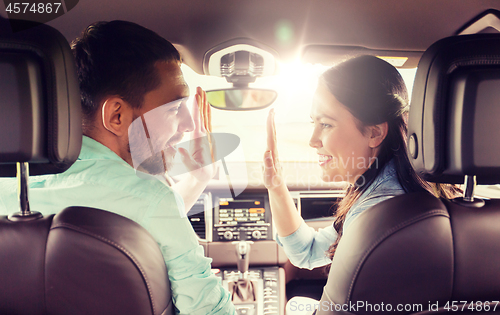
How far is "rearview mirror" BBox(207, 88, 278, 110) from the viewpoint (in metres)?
2.12

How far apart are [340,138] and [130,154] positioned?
2.85ft

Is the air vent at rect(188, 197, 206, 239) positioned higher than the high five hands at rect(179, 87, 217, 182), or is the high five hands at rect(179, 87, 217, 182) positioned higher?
the high five hands at rect(179, 87, 217, 182)

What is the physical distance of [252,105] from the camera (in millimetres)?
2271

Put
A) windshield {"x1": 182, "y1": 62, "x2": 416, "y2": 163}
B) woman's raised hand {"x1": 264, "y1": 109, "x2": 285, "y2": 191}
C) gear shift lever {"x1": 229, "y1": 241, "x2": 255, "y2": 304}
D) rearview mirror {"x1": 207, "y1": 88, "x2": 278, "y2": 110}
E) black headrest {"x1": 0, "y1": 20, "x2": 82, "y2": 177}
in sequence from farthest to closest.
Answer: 1. windshield {"x1": 182, "y1": 62, "x2": 416, "y2": 163}
2. gear shift lever {"x1": 229, "y1": 241, "x2": 255, "y2": 304}
3. rearview mirror {"x1": 207, "y1": 88, "x2": 278, "y2": 110}
4. woman's raised hand {"x1": 264, "y1": 109, "x2": 285, "y2": 191}
5. black headrest {"x1": 0, "y1": 20, "x2": 82, "y2": 177}

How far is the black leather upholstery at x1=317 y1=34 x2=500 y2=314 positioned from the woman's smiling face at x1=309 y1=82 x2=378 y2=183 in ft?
1.60

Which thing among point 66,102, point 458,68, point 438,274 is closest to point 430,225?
point 438,274

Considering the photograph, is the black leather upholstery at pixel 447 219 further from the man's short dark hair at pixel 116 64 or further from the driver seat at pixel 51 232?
the man's short dark hair at pixel 116 64

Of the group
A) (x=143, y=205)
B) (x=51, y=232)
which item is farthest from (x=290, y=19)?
(x=51, y=232)

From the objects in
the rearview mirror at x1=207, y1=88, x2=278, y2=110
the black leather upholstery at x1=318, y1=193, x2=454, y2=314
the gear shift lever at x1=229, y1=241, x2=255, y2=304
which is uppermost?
→ the rearview mirror at x1=207, y1=88, x2=278, y2=110

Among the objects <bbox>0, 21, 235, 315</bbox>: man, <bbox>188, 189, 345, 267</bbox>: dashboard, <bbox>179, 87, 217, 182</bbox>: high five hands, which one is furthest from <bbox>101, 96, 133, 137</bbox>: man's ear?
<bbox>188, 189, 345, 267</bbox>: dashboard

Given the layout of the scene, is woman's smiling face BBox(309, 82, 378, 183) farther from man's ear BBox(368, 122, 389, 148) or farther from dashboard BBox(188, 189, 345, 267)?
dashboard BBox(188, 189, 345, 267)

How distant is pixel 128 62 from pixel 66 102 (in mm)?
315

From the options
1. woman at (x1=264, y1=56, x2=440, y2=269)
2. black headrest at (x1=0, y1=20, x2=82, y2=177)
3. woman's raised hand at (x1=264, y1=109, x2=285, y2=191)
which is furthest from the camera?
woman's raised hand at (x1=264, y1=109, x2=285, y2=191)

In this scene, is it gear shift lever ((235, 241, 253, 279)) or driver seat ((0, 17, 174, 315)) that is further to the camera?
gear shift lever ((235, 241, 253, 279))
